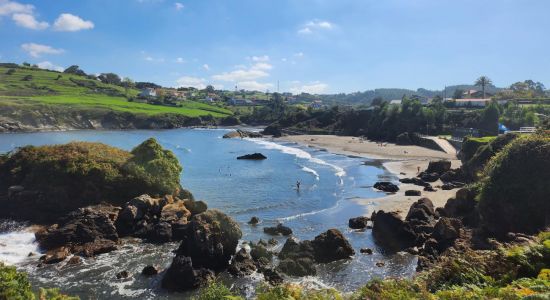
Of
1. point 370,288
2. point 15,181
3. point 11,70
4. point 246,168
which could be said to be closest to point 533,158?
point 370,288

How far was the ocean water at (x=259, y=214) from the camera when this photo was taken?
26281 millimetres

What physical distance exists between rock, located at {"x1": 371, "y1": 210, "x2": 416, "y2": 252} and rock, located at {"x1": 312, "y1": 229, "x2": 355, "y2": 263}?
149 inches

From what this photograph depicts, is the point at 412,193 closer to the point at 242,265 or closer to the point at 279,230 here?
the point at 279,230

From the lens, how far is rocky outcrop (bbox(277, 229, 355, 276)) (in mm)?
28609

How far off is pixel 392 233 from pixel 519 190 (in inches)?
381

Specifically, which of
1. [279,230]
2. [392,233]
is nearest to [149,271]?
[279,230]

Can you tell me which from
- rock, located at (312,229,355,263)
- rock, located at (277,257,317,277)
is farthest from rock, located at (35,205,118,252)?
rock, located at (312,229,355,263)

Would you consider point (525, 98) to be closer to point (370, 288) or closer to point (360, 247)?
point (360, 247)

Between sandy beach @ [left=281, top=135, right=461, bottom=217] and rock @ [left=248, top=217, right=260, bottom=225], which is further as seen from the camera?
sandy beach @ [left=281, top=135, right=461, bottom=217]

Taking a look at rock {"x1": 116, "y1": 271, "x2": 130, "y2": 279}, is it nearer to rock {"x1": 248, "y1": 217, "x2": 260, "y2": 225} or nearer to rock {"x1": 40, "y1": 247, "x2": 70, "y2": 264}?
rock {"x1": 40, "y1": 247, "x2": 70, "y2": 264}

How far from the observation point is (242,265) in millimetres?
28203

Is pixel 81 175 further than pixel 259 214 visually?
No

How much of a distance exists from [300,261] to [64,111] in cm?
14494

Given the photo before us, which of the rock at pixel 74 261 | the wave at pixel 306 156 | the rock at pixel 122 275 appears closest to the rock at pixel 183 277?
the rock at pixel 122 275
